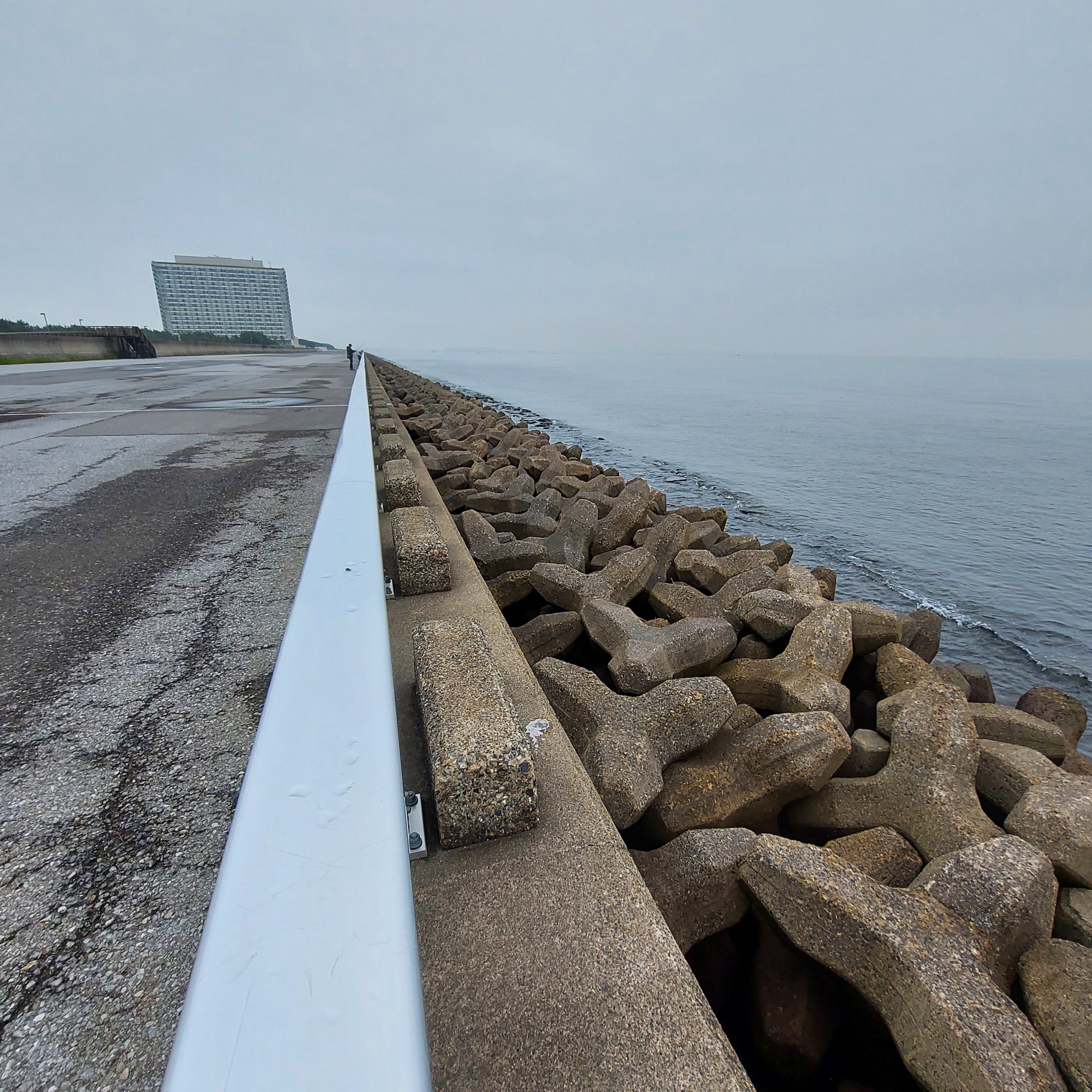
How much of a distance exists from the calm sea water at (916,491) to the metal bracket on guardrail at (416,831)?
13.9ft

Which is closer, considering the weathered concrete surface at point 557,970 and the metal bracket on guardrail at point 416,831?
the weathered concrete surface at point 557,970

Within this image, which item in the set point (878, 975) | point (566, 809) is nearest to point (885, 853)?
point (878, 975)

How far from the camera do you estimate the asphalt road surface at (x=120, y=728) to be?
37.6 inches

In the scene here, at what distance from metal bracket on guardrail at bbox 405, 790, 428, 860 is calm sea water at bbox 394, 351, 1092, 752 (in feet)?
13.9

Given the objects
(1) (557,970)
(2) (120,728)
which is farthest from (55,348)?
(1) (557,970)

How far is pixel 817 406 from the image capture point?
1094 inches

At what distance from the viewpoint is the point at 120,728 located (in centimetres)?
Answer: 159

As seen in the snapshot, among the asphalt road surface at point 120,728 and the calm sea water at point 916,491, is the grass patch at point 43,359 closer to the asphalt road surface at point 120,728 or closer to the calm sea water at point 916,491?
the calm sea water at point 916,491

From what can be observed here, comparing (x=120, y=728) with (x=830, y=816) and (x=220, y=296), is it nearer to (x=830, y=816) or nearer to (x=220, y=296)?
(x=830, y=816)

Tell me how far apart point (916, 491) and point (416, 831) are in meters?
12.1

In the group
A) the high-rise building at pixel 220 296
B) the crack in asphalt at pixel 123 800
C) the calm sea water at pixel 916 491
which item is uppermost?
the high-rise building at pixel 220 296

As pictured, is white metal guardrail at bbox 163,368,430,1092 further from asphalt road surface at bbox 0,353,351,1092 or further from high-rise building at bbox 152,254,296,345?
high-rise building at bbox 152,254,296,345

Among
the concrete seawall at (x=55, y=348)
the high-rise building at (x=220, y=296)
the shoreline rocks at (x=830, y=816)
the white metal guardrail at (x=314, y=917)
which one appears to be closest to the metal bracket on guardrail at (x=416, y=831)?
the shoreline rocks at (x=830, y=816)

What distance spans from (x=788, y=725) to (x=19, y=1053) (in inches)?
76.2
